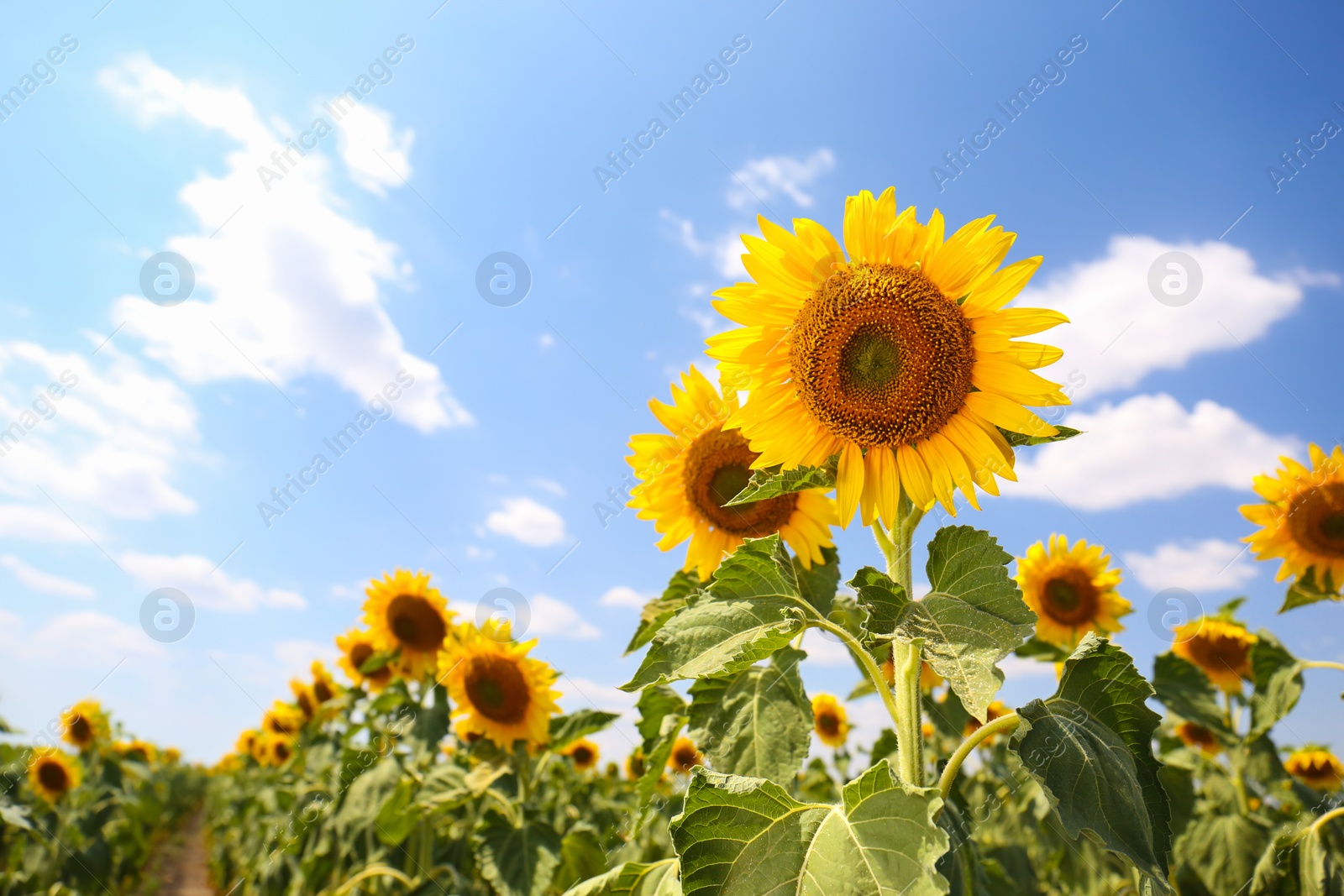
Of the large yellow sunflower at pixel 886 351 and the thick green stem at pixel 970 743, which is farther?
the large yellow sunflower at pixel 886 351

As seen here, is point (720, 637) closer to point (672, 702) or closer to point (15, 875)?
point (672, 702)

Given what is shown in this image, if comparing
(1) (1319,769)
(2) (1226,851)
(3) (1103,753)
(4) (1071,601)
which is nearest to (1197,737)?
(1) (1319,769)

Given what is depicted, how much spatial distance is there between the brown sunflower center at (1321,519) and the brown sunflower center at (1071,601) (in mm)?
1198

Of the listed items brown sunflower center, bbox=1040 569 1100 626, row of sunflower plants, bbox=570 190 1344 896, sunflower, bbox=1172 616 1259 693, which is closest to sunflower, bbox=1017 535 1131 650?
brown sunflower center, bbox=1040 569 1100 626

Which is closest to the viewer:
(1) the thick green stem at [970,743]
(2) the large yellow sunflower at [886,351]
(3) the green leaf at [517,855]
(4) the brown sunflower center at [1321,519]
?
(1) the thick green stem at [970,743]

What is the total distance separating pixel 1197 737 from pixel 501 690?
5.76 meters

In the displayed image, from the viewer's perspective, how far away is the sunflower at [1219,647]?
546 cm

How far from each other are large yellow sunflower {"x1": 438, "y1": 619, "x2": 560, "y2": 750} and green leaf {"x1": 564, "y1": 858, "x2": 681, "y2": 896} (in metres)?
3.22

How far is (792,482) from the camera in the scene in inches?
79.4

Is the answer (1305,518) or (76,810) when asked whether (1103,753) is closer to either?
(1305,518)

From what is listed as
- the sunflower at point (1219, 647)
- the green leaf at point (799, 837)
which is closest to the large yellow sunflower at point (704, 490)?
the green leaf at point (799, 837)

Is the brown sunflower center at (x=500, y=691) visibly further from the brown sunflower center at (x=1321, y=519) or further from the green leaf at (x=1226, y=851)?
the brown sunflower center at (x=1321, y=519)

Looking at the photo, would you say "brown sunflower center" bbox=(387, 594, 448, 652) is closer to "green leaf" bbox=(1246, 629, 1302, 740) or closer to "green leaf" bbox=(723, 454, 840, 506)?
"green leaf" bbox=(723, 454, 840, 506)

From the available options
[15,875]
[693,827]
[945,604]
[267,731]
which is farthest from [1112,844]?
[267,731]
